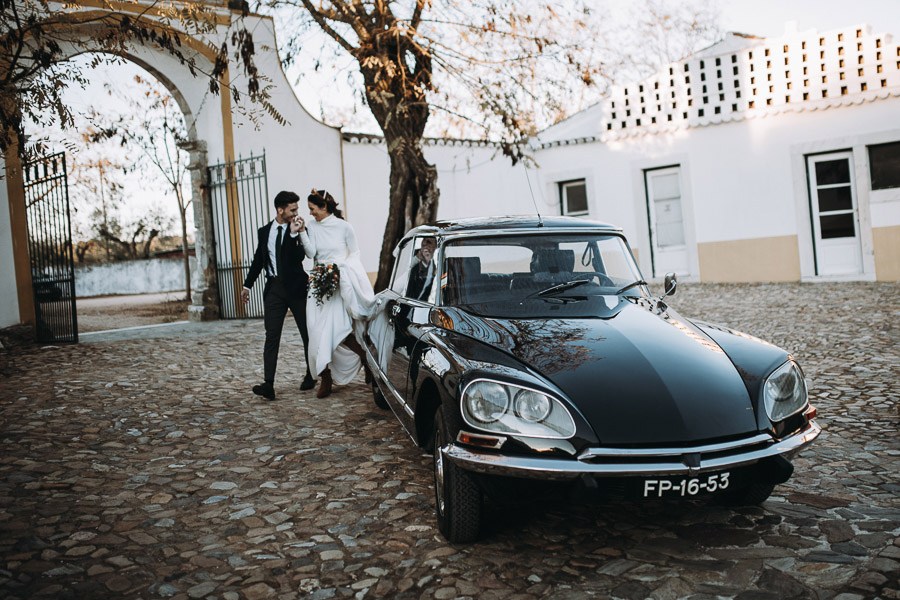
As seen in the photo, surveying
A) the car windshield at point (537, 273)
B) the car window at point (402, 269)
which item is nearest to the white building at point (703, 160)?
the car window at point (402, 269)

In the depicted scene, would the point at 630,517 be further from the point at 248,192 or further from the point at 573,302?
the point at 248,192

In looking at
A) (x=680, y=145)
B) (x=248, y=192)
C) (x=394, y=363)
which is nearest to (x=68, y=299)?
(x=248, y=192)

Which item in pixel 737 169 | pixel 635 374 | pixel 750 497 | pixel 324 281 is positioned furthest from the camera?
pixel 737 169

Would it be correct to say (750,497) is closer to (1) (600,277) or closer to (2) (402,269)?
(1) (600,277)

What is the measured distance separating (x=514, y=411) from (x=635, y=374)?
23.4 inches

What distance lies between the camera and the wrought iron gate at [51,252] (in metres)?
10.5

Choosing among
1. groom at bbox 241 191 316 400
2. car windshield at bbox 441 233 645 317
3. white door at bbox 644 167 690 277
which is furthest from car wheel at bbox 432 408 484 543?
white door at bbox 644 167 690 277

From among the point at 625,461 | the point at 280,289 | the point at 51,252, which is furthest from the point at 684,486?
the point at 51,252

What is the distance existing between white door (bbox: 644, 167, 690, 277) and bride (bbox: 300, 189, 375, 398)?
11.5m

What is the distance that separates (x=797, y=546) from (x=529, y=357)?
57.7 inches

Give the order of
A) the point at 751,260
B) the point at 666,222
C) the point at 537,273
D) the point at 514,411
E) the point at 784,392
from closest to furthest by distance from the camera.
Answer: the point at 514,411 → the point at 784,392 → the point at 537,273 → the point at 751,260 → the point at 666,222

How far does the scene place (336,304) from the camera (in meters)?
6.71

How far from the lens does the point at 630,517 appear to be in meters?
3.66

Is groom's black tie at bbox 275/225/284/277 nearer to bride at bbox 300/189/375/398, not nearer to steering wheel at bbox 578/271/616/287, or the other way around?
bride at bbox 300/189/375/398
